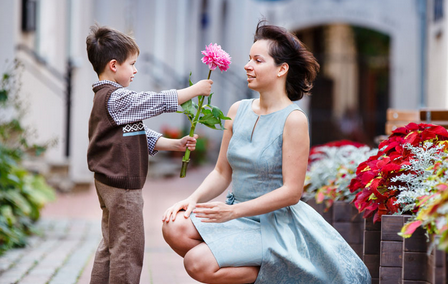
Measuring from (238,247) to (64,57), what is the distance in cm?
837

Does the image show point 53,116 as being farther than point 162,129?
No

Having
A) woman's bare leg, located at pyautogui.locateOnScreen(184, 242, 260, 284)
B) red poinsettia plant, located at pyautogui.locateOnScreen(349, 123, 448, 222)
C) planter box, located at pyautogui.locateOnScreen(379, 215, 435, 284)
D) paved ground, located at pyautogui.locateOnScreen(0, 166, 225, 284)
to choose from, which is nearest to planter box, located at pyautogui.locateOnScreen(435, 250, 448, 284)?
planter box, located at pyautogui.locateOnScreen(379, 215, 435, 284)

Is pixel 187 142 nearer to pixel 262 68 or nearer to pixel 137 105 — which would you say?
pixel 137 105

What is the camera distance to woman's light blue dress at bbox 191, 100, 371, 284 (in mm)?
2562

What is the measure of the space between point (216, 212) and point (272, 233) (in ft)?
Result: 0.98

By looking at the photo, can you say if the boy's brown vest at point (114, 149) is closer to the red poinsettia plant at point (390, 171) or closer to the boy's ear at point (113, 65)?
the boy's ear at point (113, 65)

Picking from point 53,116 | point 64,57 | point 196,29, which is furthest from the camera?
point 196,29

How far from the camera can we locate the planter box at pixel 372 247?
275 cm

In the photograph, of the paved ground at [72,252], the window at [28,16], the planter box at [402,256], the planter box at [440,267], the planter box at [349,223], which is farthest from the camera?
the window at [28,16]

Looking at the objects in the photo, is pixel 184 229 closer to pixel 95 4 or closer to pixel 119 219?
pixel 119 219

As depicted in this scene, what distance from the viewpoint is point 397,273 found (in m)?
2.47

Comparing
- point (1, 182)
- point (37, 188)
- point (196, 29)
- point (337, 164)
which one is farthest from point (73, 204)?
point (196, 29)

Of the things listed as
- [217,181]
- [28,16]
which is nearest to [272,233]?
[217,181]

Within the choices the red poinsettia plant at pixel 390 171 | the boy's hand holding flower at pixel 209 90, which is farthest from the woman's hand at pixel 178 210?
the red poinsettia plant at pixel 390 171
